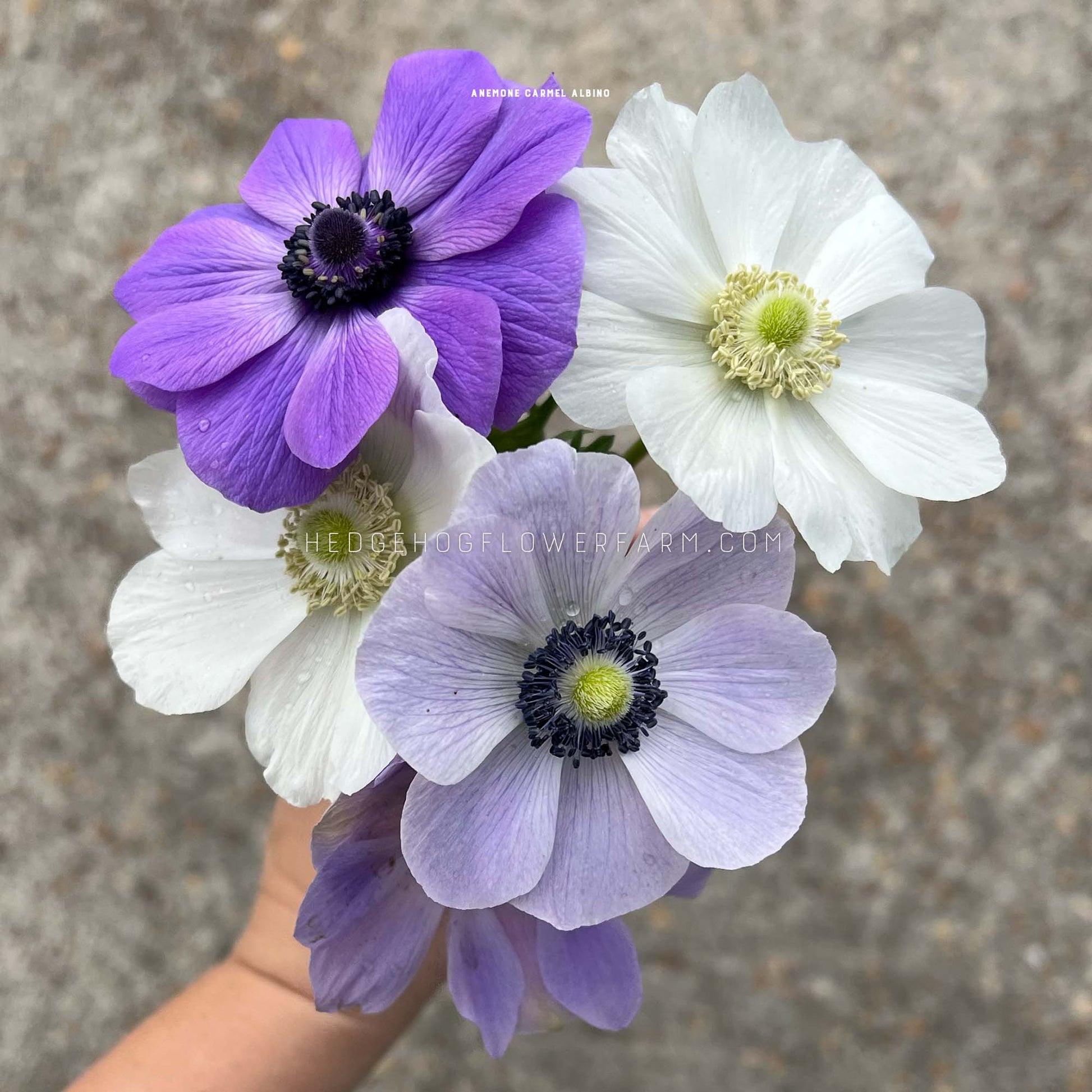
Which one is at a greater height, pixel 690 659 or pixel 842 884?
pixel 690 659

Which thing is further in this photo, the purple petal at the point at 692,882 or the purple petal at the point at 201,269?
Answer: the purple petal at the point at 692,882

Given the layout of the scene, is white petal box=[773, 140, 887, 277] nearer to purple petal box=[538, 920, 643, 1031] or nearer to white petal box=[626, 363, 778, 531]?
white petal box=[626, 363, 778, 531]

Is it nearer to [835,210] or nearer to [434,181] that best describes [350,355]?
[434,181]

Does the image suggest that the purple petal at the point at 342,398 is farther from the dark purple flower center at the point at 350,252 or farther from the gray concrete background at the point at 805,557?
the gray concrete background at the point at 805,557

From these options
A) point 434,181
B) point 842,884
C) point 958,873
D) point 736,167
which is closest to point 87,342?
point 434,181

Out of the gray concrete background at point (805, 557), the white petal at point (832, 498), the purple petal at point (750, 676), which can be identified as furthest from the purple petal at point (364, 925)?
the gray concrete background at point (805, 557)

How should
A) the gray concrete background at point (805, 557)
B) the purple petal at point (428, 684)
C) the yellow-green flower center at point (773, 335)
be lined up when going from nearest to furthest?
the purple petal at point (428, 684), the yellow-green flower center at point (773, 335), the gray concrete background at point (805, 557)

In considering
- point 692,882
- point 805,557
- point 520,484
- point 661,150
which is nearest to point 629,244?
point 661,150
